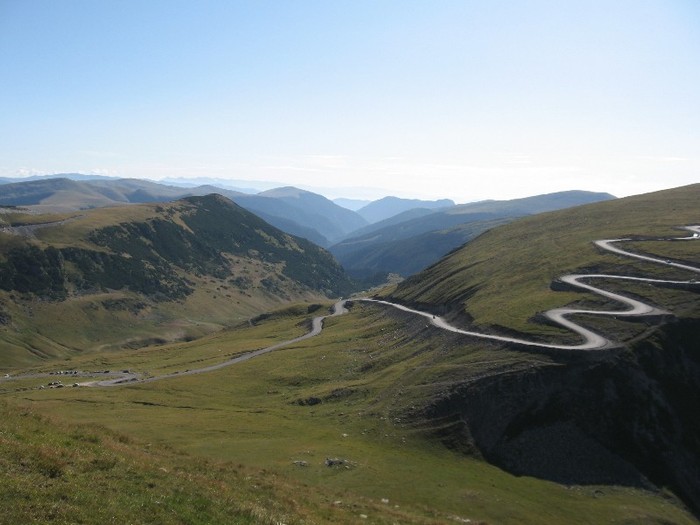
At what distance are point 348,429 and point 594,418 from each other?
3197cm

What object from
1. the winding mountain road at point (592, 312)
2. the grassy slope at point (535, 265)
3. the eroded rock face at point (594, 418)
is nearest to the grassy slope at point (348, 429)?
the eroded rock face at point (594, 418)

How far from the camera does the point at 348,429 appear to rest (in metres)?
70.7

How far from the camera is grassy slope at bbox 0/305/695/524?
152ft

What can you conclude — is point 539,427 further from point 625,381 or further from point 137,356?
point 137,356

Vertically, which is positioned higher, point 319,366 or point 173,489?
point 173,489

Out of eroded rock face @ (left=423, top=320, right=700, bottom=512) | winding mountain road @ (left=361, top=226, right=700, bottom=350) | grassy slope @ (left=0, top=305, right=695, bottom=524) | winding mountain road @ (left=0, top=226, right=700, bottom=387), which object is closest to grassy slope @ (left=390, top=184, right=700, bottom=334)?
winding mountain road @ (left=361, top=226, right=700, bottom=350)

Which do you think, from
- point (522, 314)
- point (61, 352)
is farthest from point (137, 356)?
point (522, 314)

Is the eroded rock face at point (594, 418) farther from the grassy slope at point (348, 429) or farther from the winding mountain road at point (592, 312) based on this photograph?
the winding mountain road at point (592, 312)

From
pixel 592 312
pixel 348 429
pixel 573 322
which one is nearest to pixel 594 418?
pixel 573 322

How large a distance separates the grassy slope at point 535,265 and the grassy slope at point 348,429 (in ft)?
51.9

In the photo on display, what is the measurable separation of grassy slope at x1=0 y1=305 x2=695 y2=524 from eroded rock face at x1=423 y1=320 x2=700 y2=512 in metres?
2.78

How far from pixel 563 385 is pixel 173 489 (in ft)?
185

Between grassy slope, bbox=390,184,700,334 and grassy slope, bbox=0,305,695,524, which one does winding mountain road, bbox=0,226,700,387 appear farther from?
grassy slope, bbox=0,305,695,524

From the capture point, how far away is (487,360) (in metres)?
78.1
